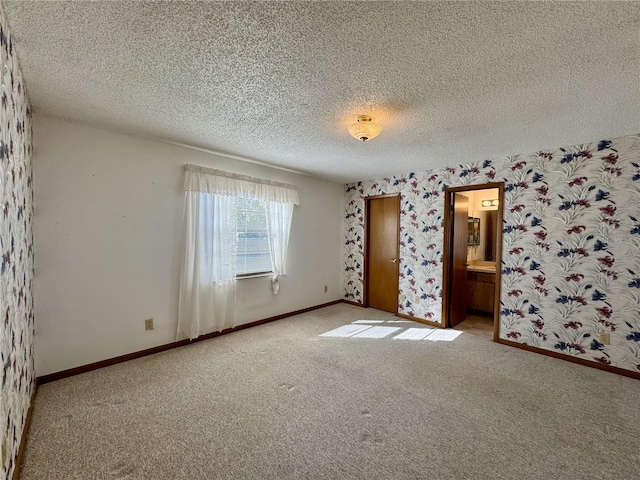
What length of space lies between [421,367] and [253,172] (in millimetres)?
3156

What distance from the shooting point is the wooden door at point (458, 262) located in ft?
13.2

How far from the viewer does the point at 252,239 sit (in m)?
3.89

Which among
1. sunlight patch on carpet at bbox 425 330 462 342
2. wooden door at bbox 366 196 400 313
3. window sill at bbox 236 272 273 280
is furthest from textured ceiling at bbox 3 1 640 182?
sunlight patch on carpet at bbox 425 330 462 342

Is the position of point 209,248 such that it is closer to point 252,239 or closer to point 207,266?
point 207,266

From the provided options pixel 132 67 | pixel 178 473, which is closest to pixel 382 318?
pixel 178 473

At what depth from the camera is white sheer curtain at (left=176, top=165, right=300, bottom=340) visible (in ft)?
10.6

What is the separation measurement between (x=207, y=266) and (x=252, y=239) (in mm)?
743

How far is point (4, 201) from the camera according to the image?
1.36 meters

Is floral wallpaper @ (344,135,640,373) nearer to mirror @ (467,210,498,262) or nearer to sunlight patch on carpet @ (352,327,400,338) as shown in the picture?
sunlight patch on carpet @ (352,327,400,338)

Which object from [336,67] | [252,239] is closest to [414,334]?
[252,239]

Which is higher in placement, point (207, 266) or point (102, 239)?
point (102, 239)

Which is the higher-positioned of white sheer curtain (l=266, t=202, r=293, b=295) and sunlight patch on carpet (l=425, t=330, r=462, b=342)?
white sheer curtain (l=266, t=202, r=293, b=295)

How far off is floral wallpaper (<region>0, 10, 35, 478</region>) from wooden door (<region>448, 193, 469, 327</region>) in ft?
14.1

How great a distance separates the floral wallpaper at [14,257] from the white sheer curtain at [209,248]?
1.28 meters
